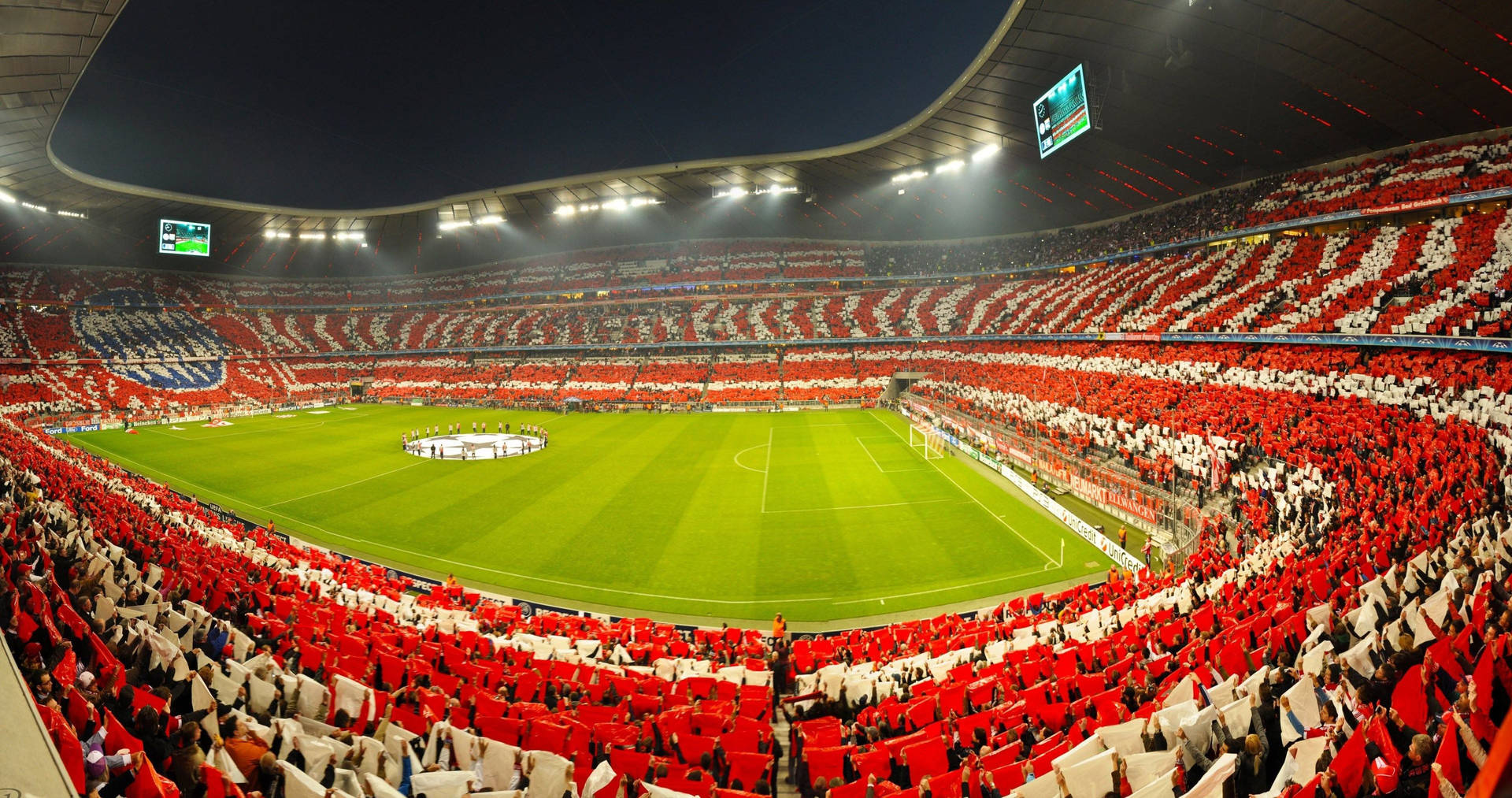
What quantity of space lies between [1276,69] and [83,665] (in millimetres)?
38794

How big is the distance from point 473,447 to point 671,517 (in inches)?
714

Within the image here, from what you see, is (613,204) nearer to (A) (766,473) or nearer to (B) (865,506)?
(A) (766,473)

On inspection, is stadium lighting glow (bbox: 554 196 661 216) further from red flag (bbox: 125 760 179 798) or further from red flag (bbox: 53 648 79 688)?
red flag (bbox: 125 760 179 798)

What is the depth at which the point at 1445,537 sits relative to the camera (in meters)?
9.66

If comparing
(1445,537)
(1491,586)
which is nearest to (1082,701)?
(1491,586)

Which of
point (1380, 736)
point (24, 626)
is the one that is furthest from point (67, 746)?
point (1380, 736)

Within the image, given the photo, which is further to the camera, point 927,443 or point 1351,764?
point 927,443

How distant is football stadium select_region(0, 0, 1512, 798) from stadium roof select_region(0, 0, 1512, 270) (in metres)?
0.31

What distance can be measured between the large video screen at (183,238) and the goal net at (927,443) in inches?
2328

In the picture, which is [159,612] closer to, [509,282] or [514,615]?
[514,615]

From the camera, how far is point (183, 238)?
4859 centimetres

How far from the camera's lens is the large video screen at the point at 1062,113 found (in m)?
27.2

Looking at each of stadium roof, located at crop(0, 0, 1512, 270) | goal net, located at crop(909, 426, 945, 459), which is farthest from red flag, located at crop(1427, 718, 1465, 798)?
stadium roof, located at crop(0, 0, 1512, 270)

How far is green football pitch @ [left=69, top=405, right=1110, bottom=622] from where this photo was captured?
15.5 meters
